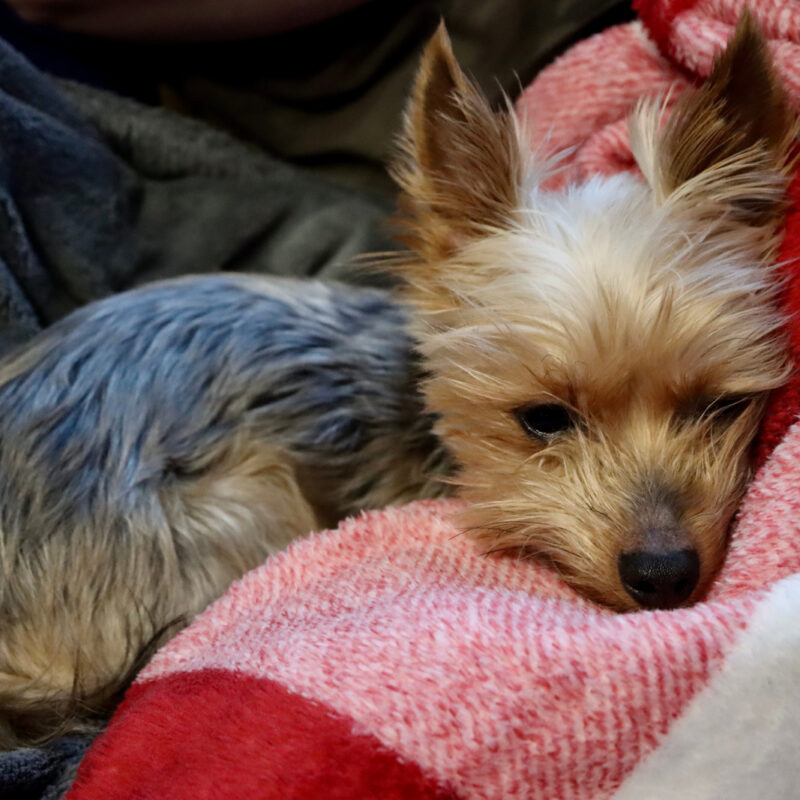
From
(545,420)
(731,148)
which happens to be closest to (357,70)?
(731,148)

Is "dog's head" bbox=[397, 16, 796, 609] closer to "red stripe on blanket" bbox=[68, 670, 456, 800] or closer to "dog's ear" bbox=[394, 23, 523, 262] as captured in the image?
"dog's ear" bbox=[394, 23, 523, 262]

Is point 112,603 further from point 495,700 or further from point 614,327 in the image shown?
point 614,327

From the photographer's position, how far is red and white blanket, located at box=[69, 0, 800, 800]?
3.00 ft

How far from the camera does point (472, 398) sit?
1399 millimetres

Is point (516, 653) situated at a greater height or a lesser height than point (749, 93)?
lesser

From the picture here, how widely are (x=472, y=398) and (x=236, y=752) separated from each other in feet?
2.14

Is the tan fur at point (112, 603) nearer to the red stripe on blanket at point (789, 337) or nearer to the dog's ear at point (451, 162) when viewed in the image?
the dog's ear at point (451, 162)

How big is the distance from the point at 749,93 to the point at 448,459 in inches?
31.8

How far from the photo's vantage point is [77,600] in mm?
1382

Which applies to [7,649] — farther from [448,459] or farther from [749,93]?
[749,93]

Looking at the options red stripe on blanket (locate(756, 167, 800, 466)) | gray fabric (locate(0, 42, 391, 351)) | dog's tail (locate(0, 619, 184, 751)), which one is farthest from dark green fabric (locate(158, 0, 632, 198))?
dog's tail (locate(0, 619, 184, 751))

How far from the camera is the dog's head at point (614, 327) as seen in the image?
125 cm

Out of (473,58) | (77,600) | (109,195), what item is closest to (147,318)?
(77,600)

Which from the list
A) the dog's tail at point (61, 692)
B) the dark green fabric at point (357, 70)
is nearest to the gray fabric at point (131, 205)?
the dark green fabric at point (357, 70)
